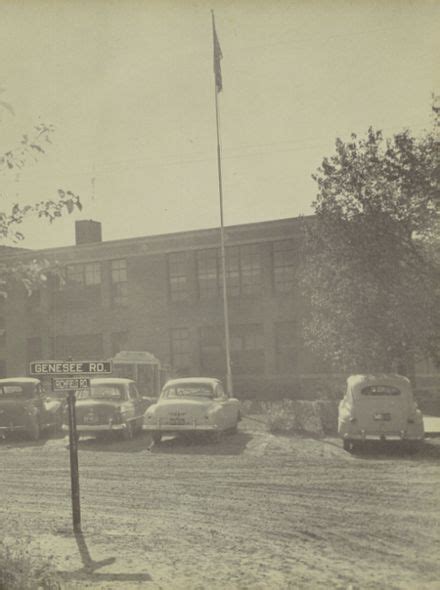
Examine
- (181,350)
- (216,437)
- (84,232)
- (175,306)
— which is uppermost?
(84,232)

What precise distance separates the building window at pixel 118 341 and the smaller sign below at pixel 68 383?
29.2 metres

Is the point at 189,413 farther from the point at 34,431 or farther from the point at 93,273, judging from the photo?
the point at 93,273

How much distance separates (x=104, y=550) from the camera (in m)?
7.60

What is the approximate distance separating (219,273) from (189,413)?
2015cm

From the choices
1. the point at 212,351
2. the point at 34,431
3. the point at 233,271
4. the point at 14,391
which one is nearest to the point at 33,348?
the point at 212,351

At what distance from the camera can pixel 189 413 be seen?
16422mm

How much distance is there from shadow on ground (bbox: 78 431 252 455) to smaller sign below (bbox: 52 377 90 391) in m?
6.93

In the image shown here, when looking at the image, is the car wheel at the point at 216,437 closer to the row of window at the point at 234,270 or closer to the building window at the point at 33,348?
the row of window at the point at 234,270

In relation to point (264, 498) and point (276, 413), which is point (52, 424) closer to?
point (276, 413)

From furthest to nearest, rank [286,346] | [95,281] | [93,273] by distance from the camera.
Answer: [93,273]
[95,281]
[286,346]

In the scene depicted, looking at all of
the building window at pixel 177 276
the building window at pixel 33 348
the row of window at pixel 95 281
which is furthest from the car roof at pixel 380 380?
the building window at pixel 33 348

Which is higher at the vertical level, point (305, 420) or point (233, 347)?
point (233, 347)

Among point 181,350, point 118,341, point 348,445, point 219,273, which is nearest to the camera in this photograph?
point 348,445

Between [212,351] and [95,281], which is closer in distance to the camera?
[212,351]
